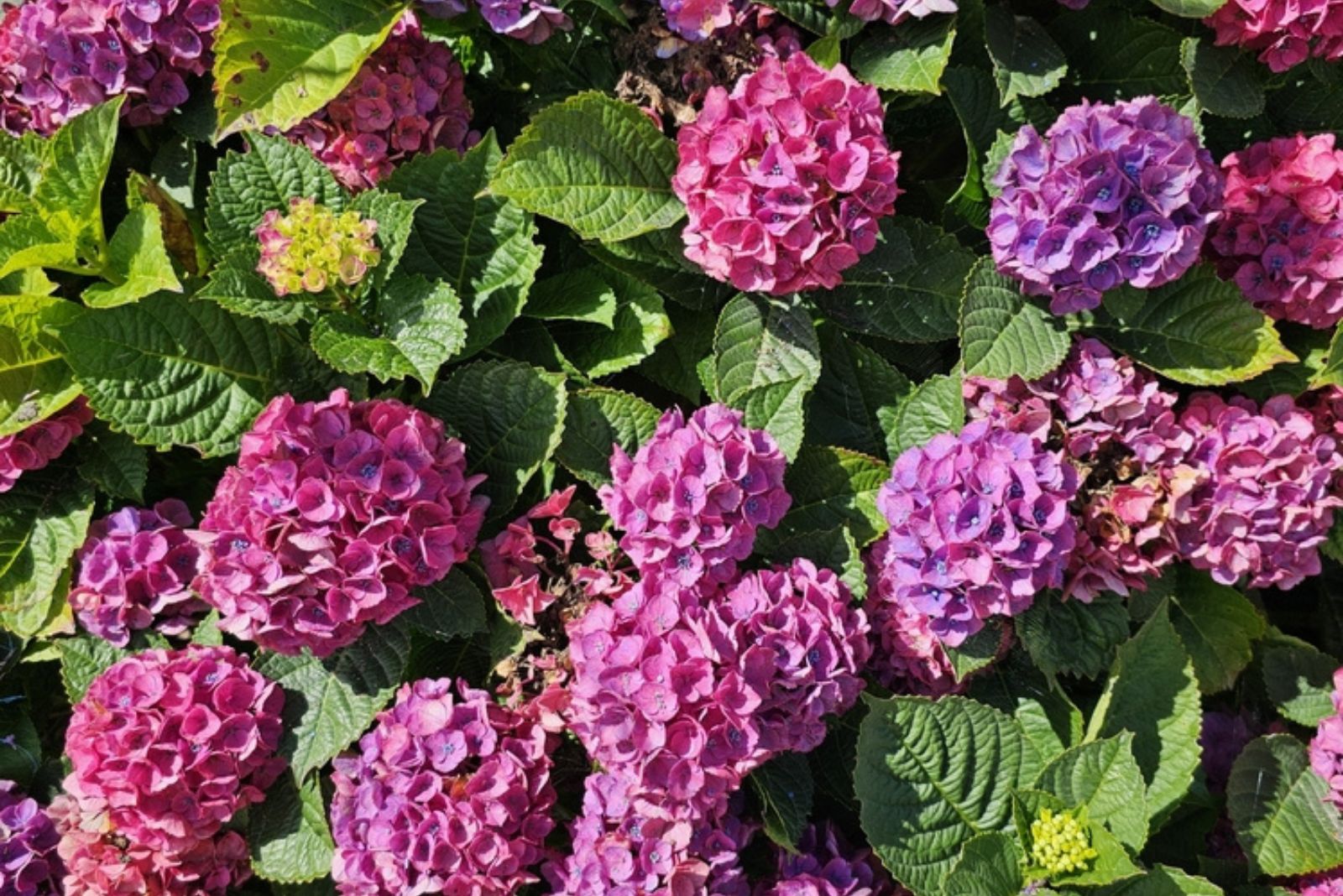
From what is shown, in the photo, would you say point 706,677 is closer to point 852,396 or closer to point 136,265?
point 852,396

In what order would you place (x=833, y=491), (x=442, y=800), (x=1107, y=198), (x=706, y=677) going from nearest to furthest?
1. (x=706, y=677)
2. (x=442, y=800)
3. (x=1107, y=198)
4. (x=833, y=491)

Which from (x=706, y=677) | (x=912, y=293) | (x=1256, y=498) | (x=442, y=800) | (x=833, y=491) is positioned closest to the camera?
(x=706, y=677)

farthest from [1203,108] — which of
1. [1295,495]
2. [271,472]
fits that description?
[271,472]

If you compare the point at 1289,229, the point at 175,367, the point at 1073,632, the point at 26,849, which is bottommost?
the point at 26,849

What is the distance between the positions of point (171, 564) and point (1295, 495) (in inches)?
85.4

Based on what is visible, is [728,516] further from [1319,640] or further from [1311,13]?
[1319,640]

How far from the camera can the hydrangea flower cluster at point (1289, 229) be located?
2.33 meters

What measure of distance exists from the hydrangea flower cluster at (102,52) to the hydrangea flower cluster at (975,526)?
1.67 meters

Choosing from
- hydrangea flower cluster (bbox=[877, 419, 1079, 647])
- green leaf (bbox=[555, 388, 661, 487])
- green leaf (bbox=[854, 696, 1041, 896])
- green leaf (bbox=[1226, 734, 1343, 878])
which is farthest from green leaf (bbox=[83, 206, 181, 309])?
green leaf (bbox=[1226, 734, 1343, 878])

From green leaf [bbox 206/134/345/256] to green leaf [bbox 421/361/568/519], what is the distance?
466mm

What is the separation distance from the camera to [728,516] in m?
2.04

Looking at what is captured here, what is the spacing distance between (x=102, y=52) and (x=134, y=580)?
1050 mm

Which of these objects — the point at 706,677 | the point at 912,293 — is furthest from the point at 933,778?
the point at 912,293

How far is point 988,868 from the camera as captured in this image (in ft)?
6.95
